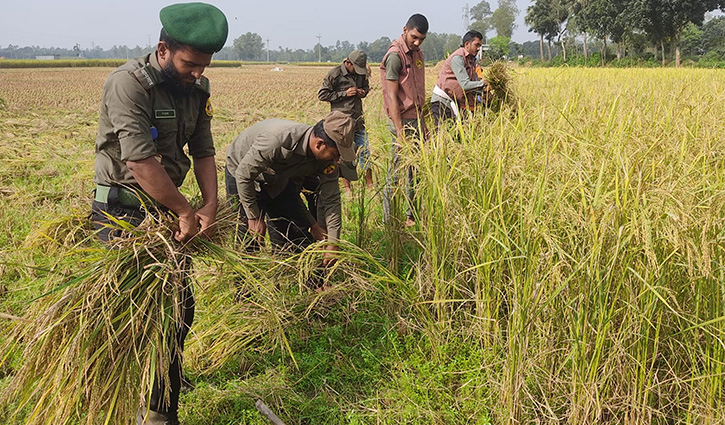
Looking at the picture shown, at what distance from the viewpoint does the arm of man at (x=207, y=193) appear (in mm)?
2118

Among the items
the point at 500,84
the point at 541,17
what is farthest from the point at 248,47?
the point at 500,84

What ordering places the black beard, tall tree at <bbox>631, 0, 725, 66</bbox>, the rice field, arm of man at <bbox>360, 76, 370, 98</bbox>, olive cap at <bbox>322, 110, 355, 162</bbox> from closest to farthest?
the rice field, the black beard, olive cap at <bbox>322, 110, 355, 162</bbox>, arm of man at <bbox>360, 76, 370, 98</bbox>, tall tree at <bbox>631, 0, 725, 66</bbox>

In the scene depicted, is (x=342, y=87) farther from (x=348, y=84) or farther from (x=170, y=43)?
(x=170, y=43)

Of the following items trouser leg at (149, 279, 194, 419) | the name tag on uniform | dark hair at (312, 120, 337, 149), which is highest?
the name tag on uniform

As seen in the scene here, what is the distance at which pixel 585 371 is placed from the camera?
1.75 meters

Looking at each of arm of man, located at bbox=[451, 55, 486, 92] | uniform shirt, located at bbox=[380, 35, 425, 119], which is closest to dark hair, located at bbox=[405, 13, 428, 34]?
uniform shirt, located at bbox=[380, 35, 425, 119]

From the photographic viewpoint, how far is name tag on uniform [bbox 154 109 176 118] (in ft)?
6.43

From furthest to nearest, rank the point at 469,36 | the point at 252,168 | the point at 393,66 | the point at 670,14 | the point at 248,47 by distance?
the point at 248,47 < the point at 670,14 < the point at 469,36 < the point at 393,66 < the point at 252,168

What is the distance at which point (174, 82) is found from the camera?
1.97m

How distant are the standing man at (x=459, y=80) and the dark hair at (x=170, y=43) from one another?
3.07 metres

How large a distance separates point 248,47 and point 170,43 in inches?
5369

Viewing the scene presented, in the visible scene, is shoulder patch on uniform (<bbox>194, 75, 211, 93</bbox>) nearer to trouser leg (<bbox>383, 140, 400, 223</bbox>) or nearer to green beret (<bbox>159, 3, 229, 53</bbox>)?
green beret (<bbox>159, 3, 229, 53</bbox>)

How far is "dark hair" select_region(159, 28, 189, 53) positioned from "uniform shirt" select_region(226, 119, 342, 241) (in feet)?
2.62

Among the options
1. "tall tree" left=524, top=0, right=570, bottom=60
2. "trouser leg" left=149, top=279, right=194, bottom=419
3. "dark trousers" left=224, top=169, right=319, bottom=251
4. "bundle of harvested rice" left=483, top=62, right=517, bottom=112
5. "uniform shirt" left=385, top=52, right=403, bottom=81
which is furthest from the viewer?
"tall tree" left=524, top=0, right=570, bottom=60
